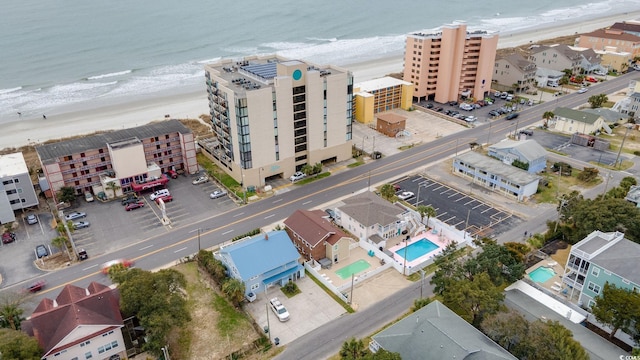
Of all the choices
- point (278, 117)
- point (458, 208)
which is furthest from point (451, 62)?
point (278, 117)

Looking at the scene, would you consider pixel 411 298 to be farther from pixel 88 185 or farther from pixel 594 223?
pixel 88 185

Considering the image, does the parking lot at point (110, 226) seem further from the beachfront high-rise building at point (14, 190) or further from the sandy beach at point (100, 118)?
the sandy beach at point (100, 118)

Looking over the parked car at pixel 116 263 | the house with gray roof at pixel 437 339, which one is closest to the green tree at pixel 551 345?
the house with gray roof at pixel 437 339

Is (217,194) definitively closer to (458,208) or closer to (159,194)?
(159,194)

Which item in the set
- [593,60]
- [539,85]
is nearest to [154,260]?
[539,85]

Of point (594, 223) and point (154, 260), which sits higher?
point (594, 223)

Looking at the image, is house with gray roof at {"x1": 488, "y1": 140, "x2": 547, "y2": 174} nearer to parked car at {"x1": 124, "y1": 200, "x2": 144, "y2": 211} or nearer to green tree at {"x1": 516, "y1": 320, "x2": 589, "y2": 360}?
green tree at {"x1": 516, "y1": 320, "x2": 589, "y2": 360}
